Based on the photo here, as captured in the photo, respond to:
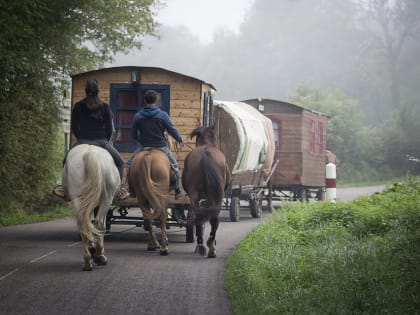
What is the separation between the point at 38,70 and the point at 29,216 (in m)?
3.44

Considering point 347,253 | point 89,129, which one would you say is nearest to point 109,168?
point 89,129

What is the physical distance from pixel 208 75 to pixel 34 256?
89.6m

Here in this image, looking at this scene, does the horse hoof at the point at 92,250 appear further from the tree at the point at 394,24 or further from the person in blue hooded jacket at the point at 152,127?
the tree at the point at 394,24

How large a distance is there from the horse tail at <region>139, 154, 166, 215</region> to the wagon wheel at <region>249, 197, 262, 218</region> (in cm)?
1019

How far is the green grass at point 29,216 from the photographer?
774 inches

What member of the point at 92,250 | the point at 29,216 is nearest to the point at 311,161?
the point at 29,216

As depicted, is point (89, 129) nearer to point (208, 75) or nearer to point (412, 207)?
point (412, 207)

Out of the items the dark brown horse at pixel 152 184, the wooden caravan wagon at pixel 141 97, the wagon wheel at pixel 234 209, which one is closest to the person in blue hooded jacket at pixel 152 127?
the dark brown horse at pixel 152 184

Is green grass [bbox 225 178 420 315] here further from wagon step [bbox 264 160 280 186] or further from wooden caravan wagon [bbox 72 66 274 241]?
wagon step [bbox 264 160 280 186]

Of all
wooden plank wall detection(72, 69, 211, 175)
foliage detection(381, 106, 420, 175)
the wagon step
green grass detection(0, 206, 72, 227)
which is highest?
foliage detection(381, 106, 420, 175)

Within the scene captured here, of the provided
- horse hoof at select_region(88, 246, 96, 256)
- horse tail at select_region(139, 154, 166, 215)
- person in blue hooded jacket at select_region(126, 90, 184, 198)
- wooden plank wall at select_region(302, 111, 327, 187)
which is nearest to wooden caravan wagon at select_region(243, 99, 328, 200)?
wooden plank wall at select_region(302, 111, 327, 187)

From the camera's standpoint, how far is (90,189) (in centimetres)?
1153

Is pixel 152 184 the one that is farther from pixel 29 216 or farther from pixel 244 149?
pixel 29 216

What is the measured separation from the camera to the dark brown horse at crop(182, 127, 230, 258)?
44.1ft
